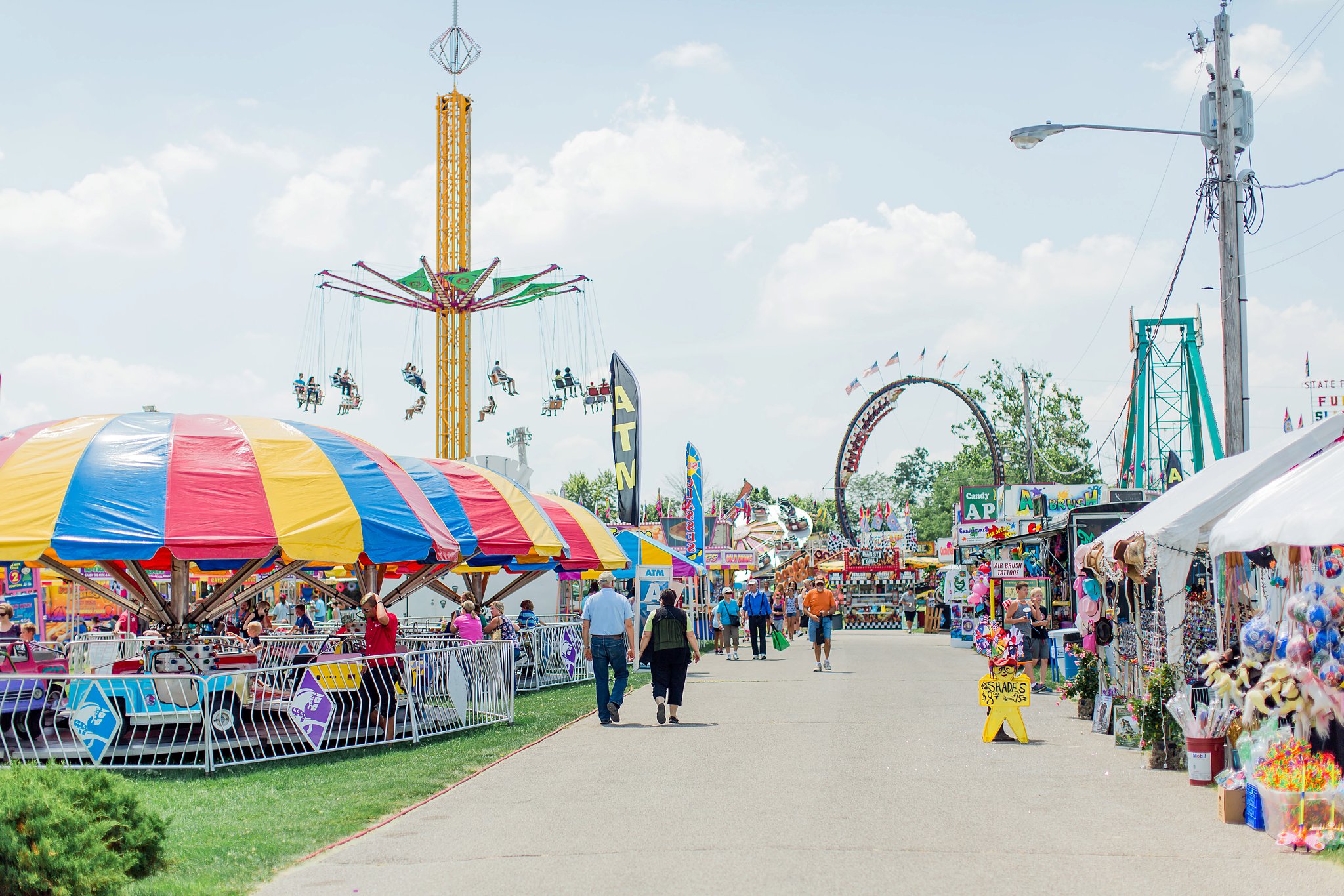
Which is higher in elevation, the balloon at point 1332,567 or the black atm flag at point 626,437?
the black atm flag at point 626,437

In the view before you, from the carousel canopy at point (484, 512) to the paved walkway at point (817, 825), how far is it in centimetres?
392

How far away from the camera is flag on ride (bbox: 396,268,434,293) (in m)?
39.2

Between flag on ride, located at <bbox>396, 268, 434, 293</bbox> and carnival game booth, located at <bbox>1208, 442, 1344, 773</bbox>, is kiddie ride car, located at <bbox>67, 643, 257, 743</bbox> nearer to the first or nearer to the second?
carnival game booth, located at <bbox>1208, 442, 1344, 773</bbox>

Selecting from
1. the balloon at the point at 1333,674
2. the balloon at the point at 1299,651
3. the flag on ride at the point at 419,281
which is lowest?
the balloon at the point at 1333,674

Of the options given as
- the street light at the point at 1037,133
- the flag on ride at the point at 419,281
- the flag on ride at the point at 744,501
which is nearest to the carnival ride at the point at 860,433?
the flag on ride at the point at 744,501

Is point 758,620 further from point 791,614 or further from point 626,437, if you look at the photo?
point 791,614

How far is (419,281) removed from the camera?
39.5 m

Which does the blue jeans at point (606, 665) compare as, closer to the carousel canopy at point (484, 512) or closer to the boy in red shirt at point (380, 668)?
the carousel canopy at point (484, 512)

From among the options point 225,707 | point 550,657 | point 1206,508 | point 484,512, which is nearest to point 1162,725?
point 1206,508

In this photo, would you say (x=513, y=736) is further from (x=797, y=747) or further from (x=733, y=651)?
(x=733, y=651)

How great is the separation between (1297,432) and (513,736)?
857cm

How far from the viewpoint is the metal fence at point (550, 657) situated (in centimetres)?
2147

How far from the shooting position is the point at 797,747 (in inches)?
482

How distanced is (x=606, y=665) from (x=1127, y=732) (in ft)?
19.6
